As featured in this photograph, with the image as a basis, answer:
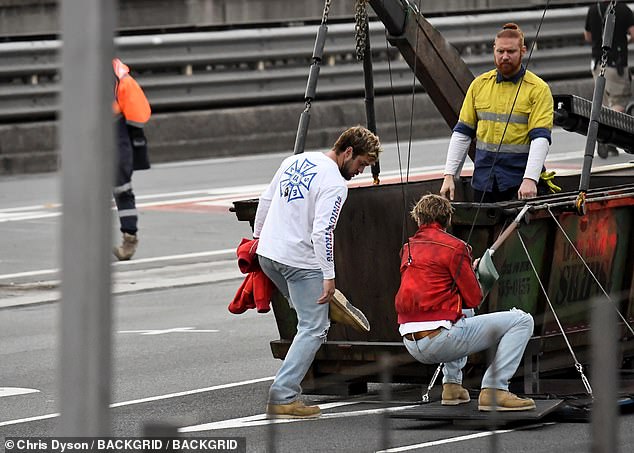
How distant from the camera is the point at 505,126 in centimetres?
971

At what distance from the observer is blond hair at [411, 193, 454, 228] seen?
8531 mm

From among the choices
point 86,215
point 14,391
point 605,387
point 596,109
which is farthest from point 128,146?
point 605,387

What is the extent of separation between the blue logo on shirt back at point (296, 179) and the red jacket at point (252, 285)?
0.39 meters

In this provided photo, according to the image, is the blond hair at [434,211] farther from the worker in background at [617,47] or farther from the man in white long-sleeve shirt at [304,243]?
the worker in background at [617,47]

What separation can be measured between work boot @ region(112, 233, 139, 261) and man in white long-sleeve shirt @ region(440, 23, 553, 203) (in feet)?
20.9

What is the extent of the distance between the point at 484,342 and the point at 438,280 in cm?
38

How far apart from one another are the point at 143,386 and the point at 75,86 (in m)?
6.20

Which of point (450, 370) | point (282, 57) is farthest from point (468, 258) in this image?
point (282, 57)

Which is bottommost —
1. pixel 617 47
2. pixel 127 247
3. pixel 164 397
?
pixel 164 397

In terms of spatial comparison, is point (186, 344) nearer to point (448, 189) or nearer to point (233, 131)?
point (448, 189)

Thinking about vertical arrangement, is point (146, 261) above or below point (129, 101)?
below

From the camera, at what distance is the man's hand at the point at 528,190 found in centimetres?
936

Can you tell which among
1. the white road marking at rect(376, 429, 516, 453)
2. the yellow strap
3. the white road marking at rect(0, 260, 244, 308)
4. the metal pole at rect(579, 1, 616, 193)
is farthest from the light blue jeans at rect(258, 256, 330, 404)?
the white road marking at rect(0, 260, 244, 308)

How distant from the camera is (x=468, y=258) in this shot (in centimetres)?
848
